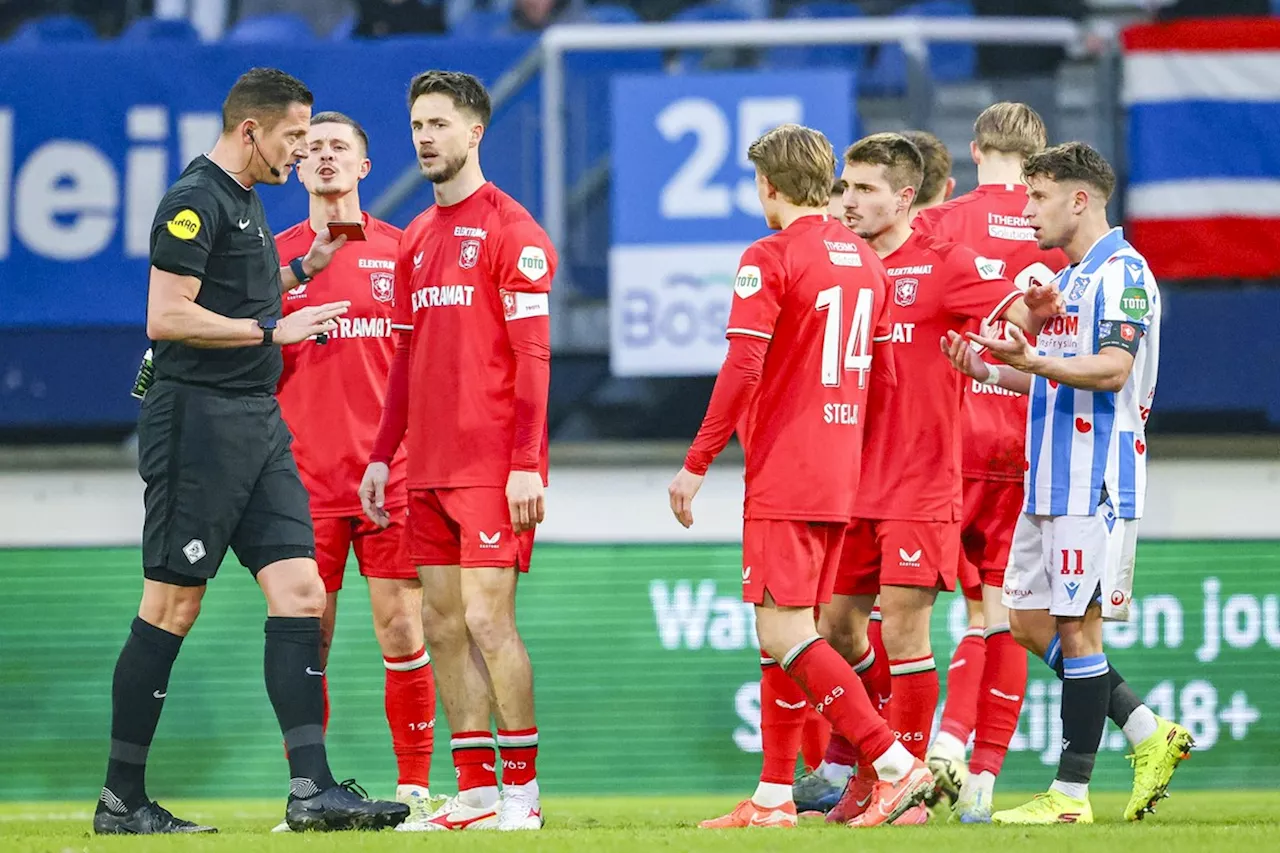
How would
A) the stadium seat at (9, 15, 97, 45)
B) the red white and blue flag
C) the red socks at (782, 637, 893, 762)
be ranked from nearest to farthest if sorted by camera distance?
the red socks at (782, 637, 893, 762) < the red white and blue flag < the stadium seat at (9, 15, 97, 45)

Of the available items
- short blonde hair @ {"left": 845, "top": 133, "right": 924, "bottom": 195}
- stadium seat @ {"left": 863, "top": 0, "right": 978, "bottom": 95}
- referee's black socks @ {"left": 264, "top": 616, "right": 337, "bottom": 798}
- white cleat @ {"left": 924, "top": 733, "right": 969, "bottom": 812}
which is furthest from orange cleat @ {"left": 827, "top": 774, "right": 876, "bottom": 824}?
stadium seat @ {"left": 863, "top": 0, "right": 978, "bottom": 95}

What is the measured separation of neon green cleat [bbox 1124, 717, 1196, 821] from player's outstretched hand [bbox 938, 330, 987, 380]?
128cm

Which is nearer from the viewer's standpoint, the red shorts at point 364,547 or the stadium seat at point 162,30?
the red shorts at point 364,547

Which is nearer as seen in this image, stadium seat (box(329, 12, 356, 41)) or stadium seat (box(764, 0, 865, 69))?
stadium seat (box(764, 0, 865, 69))

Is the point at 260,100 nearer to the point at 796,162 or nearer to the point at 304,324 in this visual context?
the point at 304,324

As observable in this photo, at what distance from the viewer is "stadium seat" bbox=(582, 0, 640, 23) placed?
12258mm

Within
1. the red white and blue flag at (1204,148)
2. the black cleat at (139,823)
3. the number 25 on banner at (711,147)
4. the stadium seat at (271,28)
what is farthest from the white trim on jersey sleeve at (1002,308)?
the stadium seat at (271,28)

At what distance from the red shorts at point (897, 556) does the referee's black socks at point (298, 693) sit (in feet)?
6.23

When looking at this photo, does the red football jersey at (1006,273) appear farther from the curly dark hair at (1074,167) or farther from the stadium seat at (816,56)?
the stadium seat at (816,56)

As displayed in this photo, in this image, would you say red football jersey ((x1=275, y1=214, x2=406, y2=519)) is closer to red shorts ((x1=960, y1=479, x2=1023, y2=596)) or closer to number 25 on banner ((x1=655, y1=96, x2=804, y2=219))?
red shorts ((x1=960, y1=479, x2=1023, y2=596))

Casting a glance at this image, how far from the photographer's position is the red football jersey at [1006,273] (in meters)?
7.20

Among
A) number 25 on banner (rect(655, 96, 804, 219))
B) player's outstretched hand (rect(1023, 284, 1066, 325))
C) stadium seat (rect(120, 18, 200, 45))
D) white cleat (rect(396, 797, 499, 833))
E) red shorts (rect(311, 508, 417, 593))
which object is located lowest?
white cleat (rect(396, 797, 499, 833))

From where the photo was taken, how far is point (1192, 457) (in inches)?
391

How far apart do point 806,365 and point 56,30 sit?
7651 mm
